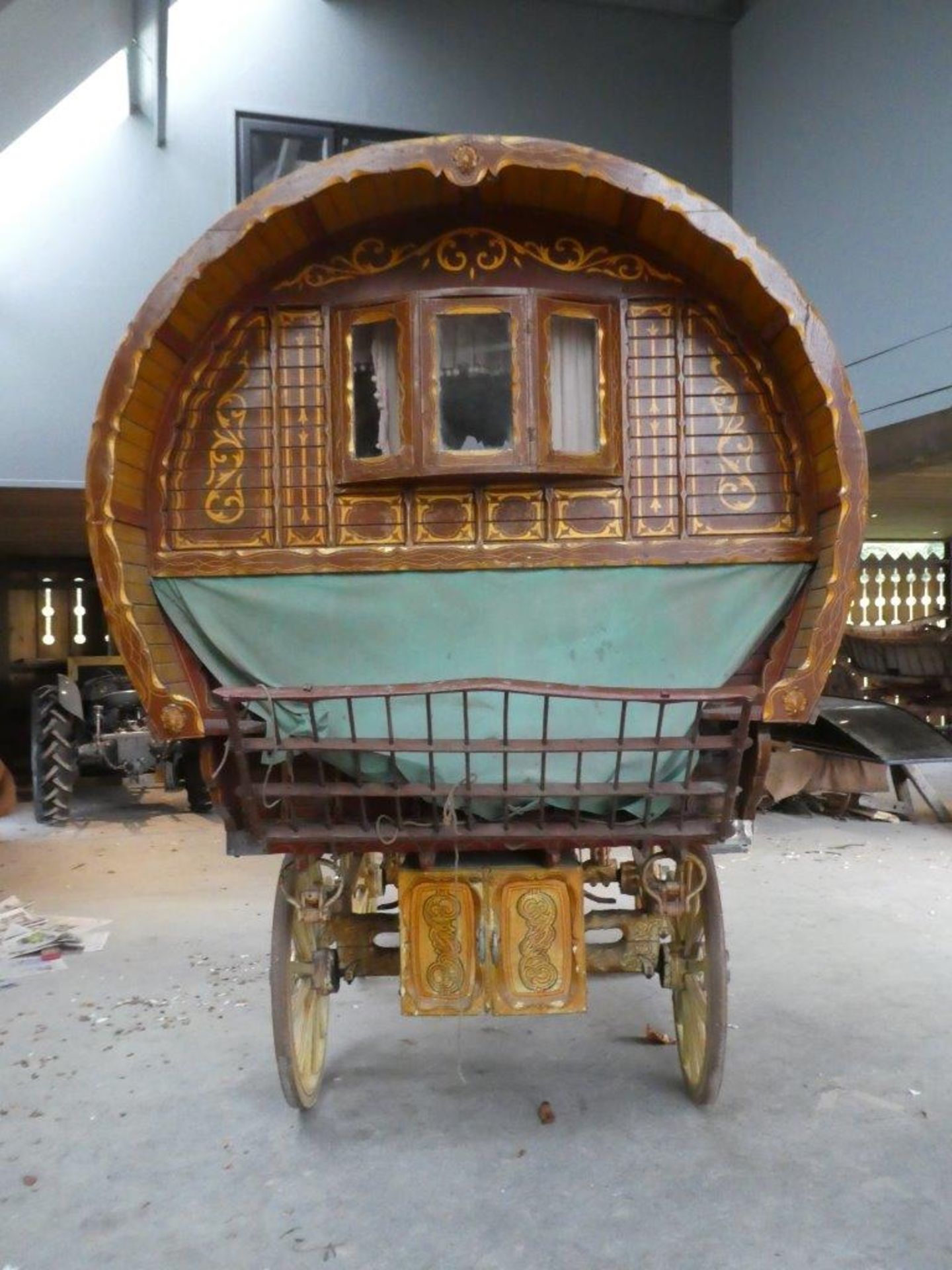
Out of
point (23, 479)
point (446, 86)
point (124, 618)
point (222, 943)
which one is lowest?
point (222, 943)

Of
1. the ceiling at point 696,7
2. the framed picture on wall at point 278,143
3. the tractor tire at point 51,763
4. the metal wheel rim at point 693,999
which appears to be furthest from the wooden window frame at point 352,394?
the ceiling at point 696,7

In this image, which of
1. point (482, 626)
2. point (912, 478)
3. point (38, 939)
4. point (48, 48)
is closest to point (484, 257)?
point (482, 626)

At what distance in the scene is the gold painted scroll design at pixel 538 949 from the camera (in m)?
2.65

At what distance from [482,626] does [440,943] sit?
88 cm

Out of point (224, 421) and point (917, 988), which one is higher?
point (224, 421)

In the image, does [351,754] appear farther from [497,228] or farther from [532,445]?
[497,228]

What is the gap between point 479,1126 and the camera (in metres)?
2.87

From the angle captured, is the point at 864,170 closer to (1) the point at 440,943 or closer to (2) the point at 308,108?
(2) the point at 308,108

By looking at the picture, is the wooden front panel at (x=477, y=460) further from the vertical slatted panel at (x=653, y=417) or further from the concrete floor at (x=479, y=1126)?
the concrete floor at (x=479, y=1126)

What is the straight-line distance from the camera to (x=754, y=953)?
441 cm

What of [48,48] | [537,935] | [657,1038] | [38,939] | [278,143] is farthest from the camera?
[278,143]

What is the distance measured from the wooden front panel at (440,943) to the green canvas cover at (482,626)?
46cm

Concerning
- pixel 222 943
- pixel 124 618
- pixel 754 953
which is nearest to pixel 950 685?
pixel 754 953

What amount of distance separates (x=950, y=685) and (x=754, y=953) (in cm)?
658
